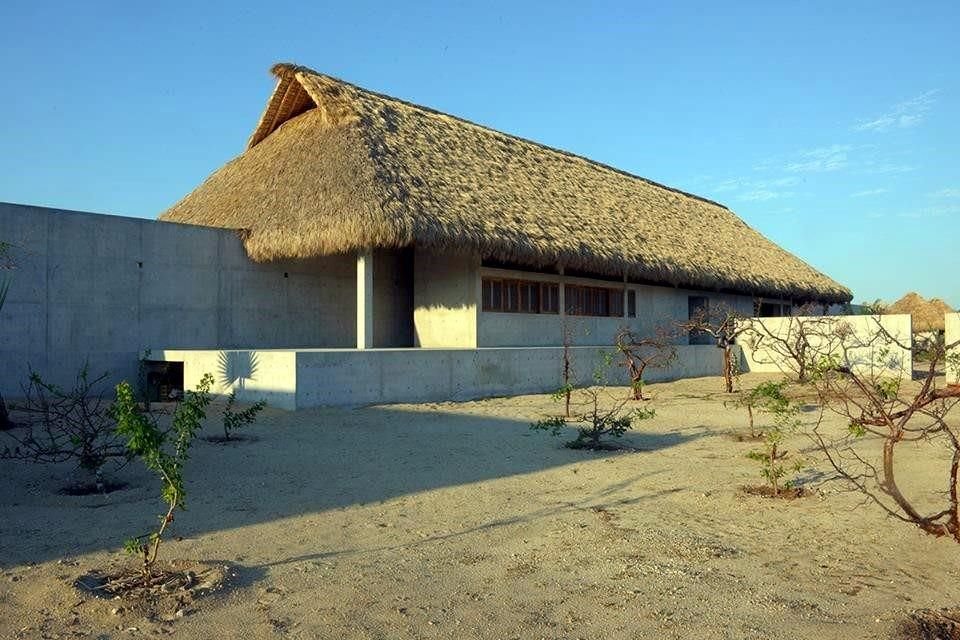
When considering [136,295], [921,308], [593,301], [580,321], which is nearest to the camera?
[136,295]

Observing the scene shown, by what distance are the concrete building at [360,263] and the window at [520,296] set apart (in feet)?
0.13

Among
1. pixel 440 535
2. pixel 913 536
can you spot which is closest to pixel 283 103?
pixel 440 535

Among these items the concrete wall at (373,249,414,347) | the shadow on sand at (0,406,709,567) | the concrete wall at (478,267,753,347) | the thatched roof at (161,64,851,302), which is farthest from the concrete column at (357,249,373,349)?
the shadow on sand at (0,406,709,567)

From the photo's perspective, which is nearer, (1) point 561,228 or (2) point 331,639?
(2) point 331,639

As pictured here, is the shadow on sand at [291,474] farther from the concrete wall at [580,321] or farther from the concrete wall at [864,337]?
the concrete wall at [864,337]

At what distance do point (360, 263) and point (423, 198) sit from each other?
1636 millimetres

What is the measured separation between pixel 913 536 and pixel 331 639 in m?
3.84

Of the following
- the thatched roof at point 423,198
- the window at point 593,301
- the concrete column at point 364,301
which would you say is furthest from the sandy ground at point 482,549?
the window at point 593,301

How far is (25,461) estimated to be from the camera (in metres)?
6.80

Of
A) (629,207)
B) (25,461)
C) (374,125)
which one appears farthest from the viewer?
(629,207)

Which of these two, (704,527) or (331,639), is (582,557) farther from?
(331,639)

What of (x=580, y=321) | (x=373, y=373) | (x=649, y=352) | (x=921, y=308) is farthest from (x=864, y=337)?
(x=921, y=308)

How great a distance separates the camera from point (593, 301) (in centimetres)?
1773

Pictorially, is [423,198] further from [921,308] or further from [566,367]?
[921,308]
